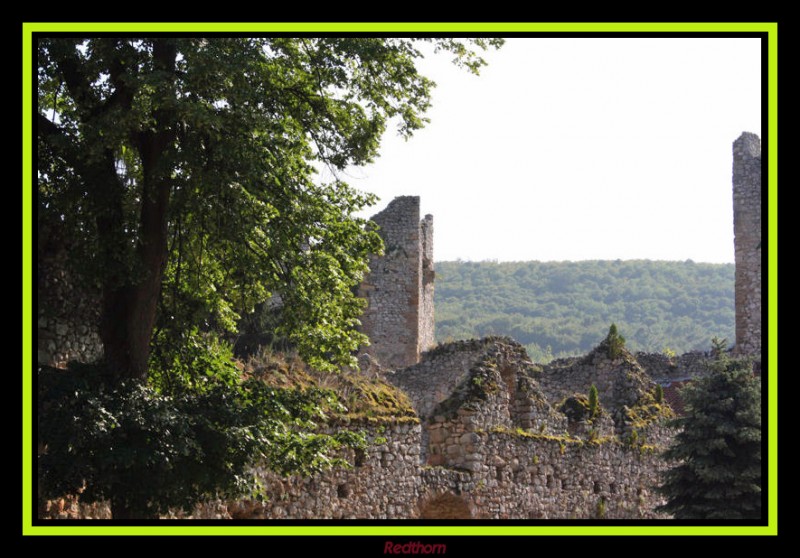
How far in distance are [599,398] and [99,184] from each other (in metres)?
14.4

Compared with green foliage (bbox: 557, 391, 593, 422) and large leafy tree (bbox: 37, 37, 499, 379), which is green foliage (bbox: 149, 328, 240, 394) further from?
green foliage (bbox: 557, 391, 593, 422)

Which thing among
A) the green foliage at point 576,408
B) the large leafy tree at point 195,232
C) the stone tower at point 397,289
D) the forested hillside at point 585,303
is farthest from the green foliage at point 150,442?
the forested hillside at point 585,303

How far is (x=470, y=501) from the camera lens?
1761 cm

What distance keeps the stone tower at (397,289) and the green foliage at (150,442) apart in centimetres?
2200

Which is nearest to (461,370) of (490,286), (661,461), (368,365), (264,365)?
(368,365)

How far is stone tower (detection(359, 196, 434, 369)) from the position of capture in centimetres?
3528

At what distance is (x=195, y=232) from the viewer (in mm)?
14141

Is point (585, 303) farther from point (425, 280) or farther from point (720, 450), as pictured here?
point (720, 450)

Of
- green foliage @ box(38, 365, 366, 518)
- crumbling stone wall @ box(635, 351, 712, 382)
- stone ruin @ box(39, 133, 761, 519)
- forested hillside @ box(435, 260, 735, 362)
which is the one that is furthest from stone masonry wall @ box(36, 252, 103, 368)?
forested hillside @ box(435, 260, 735, 362)

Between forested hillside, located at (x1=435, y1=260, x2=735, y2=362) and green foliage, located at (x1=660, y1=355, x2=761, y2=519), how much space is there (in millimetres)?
58478

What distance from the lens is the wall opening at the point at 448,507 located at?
55.7 feet

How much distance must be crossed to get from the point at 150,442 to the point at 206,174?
291cm
